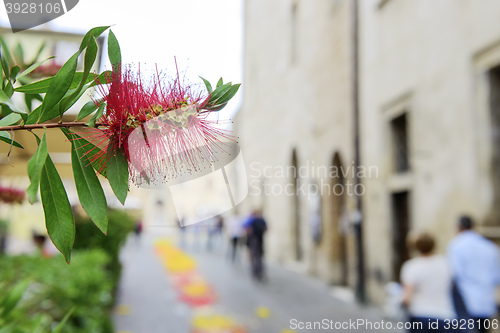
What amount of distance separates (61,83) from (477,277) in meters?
4.40

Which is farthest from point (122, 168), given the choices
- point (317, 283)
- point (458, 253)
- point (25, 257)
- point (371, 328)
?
point (317, 283)

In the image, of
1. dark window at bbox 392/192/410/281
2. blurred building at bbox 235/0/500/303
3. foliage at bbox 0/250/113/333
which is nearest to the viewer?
foliage at bbox 0/250/113/333

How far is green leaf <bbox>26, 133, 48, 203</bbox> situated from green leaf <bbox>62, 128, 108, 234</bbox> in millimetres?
73

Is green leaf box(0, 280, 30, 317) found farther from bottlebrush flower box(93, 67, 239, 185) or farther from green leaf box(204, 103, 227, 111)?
green leaf box(204, 103, 227, 111)

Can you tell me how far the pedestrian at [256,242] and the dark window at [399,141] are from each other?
420 centimetres

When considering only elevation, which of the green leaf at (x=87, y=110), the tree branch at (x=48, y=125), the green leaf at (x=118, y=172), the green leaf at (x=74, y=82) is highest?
the green leaf at (x=74, y=82)

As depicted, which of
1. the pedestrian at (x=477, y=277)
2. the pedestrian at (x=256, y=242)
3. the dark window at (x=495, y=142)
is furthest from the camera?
the pedestrian at (x=256, y=242)

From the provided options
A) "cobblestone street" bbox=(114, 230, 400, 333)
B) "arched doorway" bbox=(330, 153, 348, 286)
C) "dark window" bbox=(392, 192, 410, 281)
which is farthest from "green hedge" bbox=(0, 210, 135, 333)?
"arched doorway" bbox=(330, 153, 348, 286)

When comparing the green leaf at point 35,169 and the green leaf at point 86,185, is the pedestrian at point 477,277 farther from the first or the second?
the green leaf at point 35,169

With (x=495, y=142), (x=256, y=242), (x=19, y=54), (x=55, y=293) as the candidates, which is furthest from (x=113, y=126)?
(x=256, y=242)

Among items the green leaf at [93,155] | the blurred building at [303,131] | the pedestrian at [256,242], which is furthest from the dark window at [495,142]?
the pedestrian at [256,242]

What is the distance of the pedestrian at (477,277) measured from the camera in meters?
4.14

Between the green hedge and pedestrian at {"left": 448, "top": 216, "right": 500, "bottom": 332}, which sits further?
pedestrian at {"left": 448, "top": 216, "right": 500, "bottom": 332}

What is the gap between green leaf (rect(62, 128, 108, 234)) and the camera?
678mm
